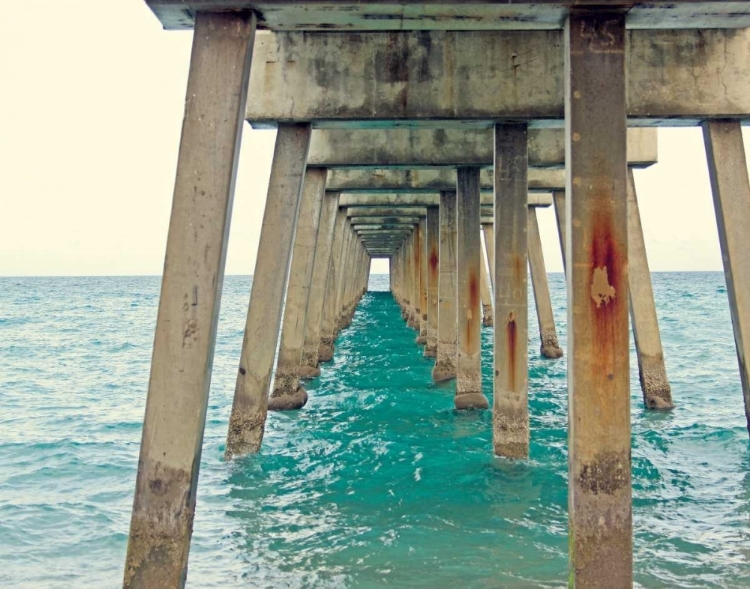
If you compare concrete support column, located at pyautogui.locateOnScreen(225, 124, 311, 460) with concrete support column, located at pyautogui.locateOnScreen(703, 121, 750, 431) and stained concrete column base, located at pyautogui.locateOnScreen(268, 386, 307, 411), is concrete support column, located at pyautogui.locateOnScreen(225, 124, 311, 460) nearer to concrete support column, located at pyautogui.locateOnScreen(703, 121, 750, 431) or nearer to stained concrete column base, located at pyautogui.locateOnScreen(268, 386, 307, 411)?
stained concrete column base, located at pyautogui.locateOnScreen(268, 386, 307, 411)

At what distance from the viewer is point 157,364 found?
4914 mm

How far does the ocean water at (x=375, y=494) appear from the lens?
5.80 m

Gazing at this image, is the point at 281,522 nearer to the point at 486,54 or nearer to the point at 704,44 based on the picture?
the point at 486,54

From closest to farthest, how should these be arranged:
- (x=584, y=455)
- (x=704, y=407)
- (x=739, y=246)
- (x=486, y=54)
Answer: (x=584, y=455), (x=486, y=54), (x=739, y=246), (x=704, y=407)

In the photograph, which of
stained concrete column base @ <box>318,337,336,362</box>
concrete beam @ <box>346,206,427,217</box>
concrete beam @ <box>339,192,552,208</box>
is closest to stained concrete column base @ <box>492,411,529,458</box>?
concrete beam @ <box>339,192,552,208</box>

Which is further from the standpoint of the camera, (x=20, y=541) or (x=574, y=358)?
(x=20, y=541)

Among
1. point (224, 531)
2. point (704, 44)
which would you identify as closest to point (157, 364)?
point (224, 531)

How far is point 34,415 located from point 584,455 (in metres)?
11.9

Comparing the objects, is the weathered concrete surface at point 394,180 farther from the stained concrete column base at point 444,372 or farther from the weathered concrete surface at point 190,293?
the weathered concrete surface at point 190,293

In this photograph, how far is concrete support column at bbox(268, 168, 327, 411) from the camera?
37.8ft

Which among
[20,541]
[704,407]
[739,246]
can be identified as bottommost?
[20,541]

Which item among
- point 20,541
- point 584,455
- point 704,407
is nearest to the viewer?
point 584,455

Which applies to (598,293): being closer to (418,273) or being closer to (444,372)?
(444,372)

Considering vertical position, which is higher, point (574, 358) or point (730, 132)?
point (730, 132)
